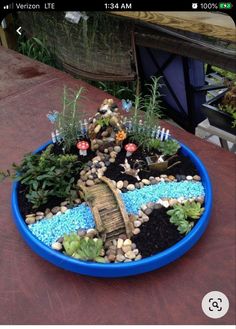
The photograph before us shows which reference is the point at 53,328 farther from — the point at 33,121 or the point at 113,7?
the point at 113,7

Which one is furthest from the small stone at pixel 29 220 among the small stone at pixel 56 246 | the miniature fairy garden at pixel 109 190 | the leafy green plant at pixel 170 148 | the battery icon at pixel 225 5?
the battery icon at pixel 225 5

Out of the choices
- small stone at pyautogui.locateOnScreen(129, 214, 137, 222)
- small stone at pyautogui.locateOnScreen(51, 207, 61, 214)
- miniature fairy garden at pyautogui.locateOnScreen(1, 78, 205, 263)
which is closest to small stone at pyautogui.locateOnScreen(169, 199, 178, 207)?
miniature fairy garden at pyautogui.locateOnScreen(1, 78, 205, 263)

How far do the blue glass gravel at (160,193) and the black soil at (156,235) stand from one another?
0.20ft

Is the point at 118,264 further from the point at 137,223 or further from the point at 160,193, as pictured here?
the point at 160,193

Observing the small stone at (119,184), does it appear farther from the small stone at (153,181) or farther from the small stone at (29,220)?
the small stone at (29,220)

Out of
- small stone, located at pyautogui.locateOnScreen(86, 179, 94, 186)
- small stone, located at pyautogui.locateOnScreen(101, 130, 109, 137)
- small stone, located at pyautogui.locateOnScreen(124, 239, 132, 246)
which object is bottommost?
small stone, located at pyautogui.locateOnScreen(124, 239, 132, 246)

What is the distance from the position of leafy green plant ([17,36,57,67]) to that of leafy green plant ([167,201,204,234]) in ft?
7.04

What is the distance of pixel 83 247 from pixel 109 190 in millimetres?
206

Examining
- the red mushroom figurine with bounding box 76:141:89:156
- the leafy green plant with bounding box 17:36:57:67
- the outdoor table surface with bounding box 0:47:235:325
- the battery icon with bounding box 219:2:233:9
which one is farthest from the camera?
the leafy green plant with bounding box 17:36:57:67

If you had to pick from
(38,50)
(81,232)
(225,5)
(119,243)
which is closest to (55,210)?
(81,232)

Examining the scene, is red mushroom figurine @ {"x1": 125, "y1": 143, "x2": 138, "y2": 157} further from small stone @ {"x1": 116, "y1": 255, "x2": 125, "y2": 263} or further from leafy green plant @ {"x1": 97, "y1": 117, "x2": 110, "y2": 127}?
small stone @ {"x1": 116, "y1": 255, "x2": 125, "y2": 263}

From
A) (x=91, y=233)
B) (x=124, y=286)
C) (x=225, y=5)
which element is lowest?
(x=124, y=286)

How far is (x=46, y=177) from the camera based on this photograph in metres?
1.16

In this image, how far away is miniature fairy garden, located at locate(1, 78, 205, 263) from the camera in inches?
41.5
